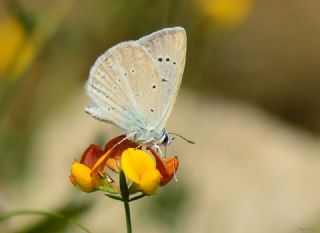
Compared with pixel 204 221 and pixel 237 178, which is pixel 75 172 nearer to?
pixel 204 221

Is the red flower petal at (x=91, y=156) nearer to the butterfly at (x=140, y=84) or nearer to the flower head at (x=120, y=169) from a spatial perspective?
the flower head at (x=120, y=169)

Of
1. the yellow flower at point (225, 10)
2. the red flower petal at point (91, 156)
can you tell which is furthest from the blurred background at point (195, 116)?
the red flower petal at point (91, 156)

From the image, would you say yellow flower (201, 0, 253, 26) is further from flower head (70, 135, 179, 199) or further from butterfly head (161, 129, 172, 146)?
flower head (70, 135, 179, 199)

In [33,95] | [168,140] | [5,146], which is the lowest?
[33,95]

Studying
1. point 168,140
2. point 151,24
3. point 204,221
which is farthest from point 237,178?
point 168,140

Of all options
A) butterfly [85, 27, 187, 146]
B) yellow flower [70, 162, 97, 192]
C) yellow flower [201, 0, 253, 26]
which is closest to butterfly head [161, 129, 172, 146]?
butterfly [85, 27, 187, 146]

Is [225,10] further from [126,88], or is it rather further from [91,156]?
[91,156]
